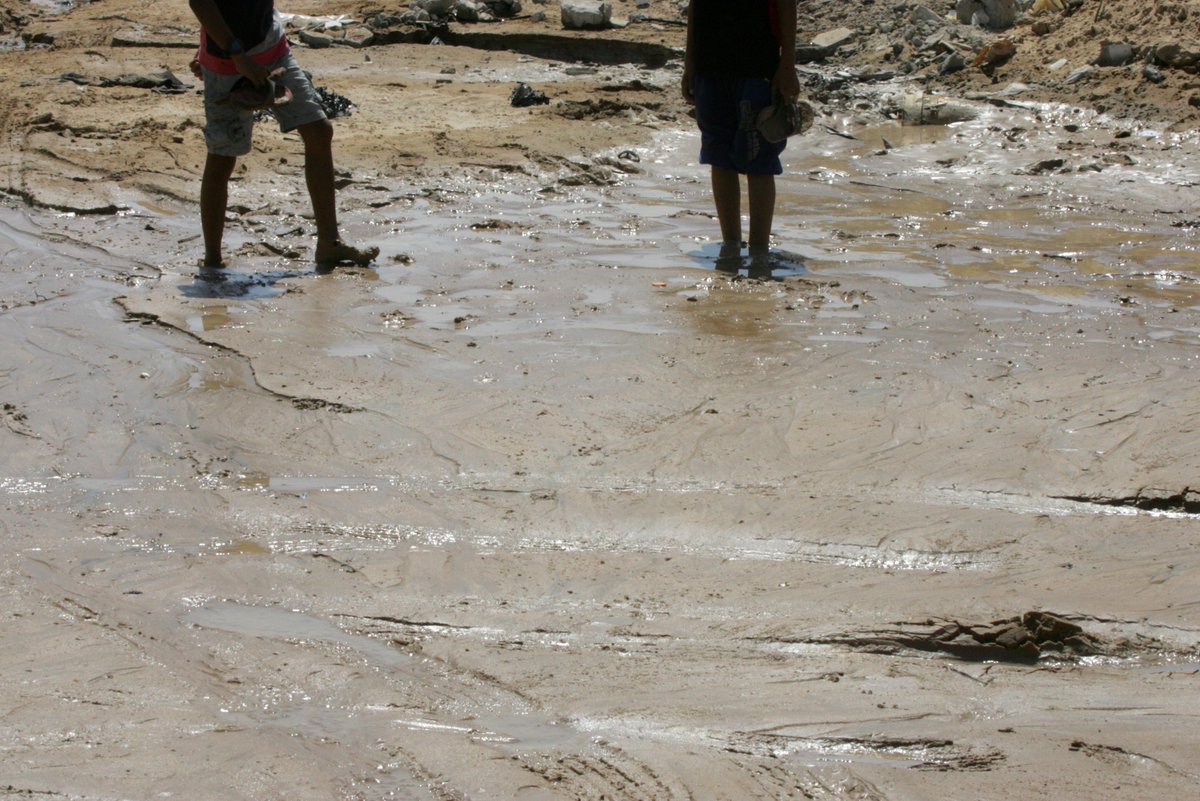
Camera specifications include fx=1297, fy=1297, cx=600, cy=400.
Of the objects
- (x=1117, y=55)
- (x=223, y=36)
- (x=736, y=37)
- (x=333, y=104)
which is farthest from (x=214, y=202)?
(x=1117, y=55)

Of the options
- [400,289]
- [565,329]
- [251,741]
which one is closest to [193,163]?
[400,289]

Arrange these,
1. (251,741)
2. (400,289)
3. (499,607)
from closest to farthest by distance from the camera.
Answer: (251,741) < (499,607) < (400,289)

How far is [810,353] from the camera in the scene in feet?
15.5

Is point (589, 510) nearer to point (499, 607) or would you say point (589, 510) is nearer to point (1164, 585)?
point (499, 607)

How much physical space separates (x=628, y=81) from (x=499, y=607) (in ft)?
27.4

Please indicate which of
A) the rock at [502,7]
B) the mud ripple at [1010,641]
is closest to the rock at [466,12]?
the rock at [502,7]

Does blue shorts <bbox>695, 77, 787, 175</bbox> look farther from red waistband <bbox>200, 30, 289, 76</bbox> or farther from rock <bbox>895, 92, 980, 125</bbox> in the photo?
rock <bbox>895, 92, 980, 125</bbox>

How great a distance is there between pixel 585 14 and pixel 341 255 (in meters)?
7.51

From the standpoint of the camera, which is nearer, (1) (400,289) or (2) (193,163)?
(1) (400,289)

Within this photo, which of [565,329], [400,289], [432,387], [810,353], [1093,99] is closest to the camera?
[432,387]

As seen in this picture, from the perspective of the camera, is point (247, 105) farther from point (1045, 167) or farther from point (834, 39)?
point (834, 39)

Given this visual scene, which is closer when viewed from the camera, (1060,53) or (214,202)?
(214,202)

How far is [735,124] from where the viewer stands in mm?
6074

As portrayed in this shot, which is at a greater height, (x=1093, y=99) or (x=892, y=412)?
(x=1093, y=99)
